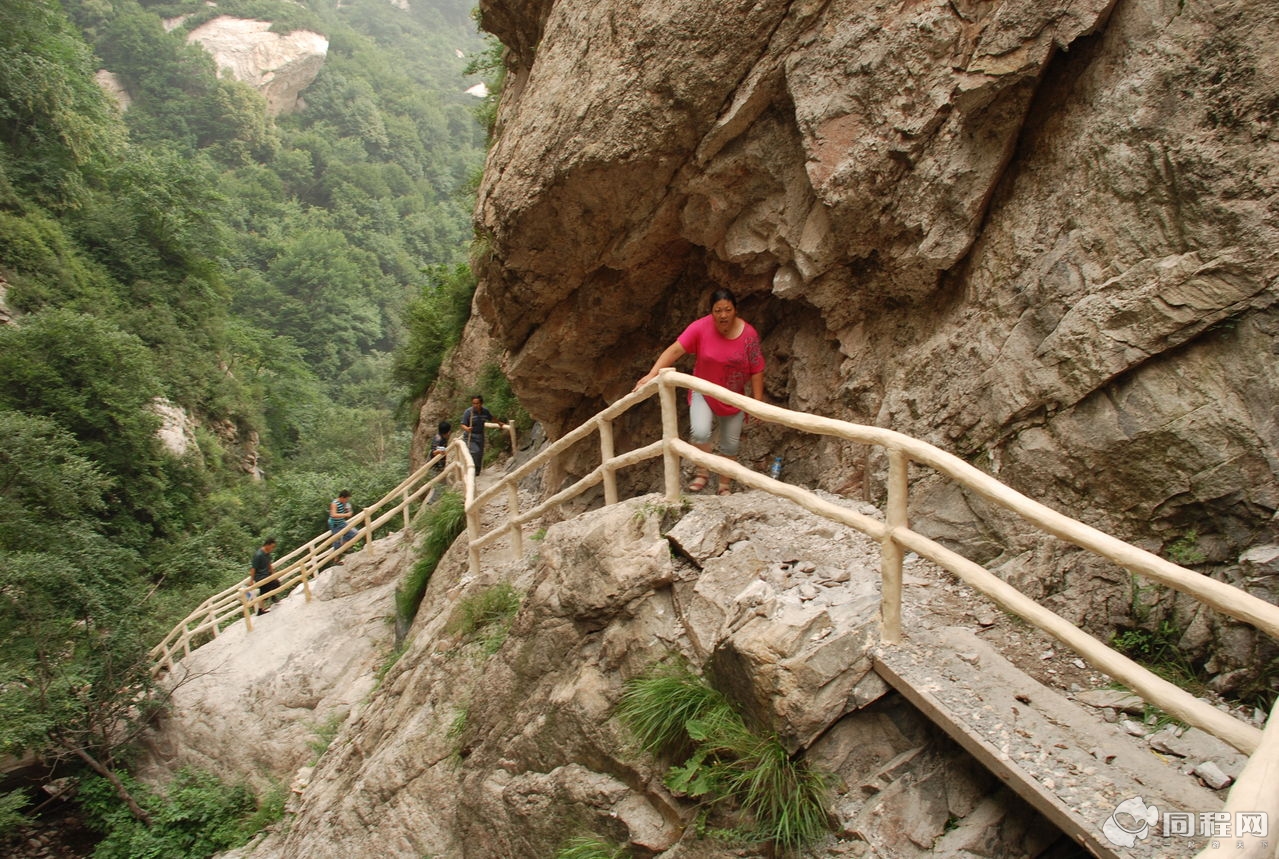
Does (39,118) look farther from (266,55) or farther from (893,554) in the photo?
(266,55)

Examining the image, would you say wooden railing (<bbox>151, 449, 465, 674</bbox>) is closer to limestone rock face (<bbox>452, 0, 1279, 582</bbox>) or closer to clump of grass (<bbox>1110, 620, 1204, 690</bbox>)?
limestone rock face (<bbox>452, 0, 1279, 582</bbox>)

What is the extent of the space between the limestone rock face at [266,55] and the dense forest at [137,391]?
19497mm

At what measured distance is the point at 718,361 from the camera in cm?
527

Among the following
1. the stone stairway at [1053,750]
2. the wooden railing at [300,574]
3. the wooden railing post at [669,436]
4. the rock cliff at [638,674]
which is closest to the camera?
the stone stairway at [1053,750]

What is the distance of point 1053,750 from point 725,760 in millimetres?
1298

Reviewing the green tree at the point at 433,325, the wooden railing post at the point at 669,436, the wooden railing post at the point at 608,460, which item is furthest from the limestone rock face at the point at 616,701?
the green tree at the point at 433,325

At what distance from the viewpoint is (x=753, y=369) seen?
536 cm

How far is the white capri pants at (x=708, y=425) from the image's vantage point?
17.1 feet

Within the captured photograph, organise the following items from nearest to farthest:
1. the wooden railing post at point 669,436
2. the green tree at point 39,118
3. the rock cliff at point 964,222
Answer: the rock cliff at point 964,222 → the wooden railing post at point 669,436 → the green tree at point 39,118

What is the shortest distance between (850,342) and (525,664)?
3406 mm

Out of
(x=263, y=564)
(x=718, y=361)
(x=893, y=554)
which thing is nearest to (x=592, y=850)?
(x=893, y=554)

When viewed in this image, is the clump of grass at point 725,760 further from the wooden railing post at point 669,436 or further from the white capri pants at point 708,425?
the white capri pants at point 708,425

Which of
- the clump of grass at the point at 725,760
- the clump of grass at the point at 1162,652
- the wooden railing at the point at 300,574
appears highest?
the clump of grass at the point at 725,760

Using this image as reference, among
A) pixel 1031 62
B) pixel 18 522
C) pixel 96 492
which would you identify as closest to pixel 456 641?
pixel 1031 62
